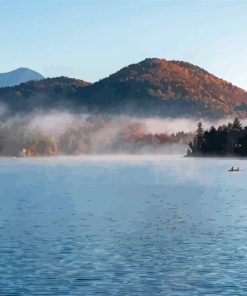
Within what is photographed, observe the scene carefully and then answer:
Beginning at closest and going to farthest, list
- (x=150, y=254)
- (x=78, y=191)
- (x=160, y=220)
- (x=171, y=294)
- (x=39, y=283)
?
(x=171, y=294) < (x=39, y=283) < (x=150, y=254) < (x=160, y=220) < (x=78, y=191)

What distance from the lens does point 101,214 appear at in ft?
310

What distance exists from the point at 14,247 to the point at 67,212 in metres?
35.6

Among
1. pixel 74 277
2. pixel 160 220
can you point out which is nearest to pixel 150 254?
pixel 74 277

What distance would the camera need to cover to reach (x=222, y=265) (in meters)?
53.6

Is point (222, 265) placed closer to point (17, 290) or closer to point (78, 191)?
point (17, 290)

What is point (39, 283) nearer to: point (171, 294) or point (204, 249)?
point (171, 294)

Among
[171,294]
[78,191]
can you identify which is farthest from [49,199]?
[171,294]

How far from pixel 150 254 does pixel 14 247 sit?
12.2m

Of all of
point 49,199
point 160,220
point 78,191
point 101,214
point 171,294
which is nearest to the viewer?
point 171,294

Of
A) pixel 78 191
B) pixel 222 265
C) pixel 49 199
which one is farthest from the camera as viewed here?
pixel 78 191

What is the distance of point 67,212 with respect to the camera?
98.2 m

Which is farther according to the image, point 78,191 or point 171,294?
point 78,191

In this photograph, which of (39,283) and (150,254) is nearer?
(39,283)

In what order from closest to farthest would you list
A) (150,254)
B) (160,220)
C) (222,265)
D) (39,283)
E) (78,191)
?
(39,283) → (222,265) → (150,254) → (160,220) → (78,191)
